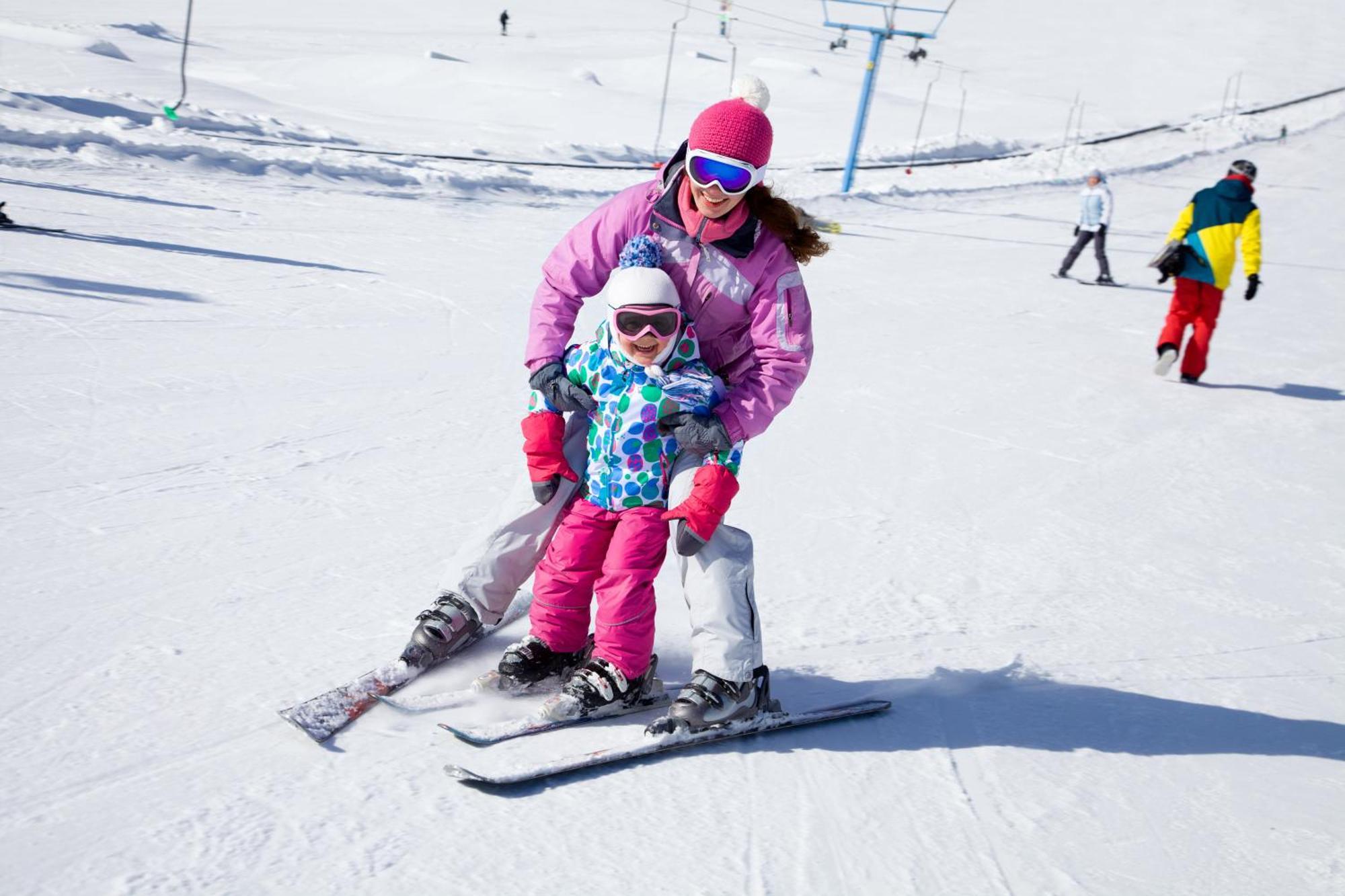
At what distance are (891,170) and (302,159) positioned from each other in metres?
12.4

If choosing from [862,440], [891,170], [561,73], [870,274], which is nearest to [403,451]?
[862,440]

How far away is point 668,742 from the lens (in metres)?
2.69

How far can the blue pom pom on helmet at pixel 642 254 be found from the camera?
2.78 m

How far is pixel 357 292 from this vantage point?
24.9 ft

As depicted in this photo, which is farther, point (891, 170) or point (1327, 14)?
point (1327, 14)

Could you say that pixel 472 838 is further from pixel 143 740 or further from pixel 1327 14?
pixel 1327 14

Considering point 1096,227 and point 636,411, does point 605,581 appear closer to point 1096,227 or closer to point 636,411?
point 636,411

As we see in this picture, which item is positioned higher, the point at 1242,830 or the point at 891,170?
the point at 891,170

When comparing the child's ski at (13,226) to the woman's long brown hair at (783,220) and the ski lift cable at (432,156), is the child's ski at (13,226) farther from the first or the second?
the woman's long brown hair at (783,220)

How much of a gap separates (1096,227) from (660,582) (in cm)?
956

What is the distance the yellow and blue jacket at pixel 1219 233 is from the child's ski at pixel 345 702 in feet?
21.4

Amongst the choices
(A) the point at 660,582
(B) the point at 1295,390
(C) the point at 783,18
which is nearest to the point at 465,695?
(A) the point at 660,582

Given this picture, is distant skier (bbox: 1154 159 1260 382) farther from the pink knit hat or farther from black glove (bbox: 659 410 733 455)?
black glove (bbox: 659 410 733 455)

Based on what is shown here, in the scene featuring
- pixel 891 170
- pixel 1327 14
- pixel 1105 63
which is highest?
pixel 1327 14
